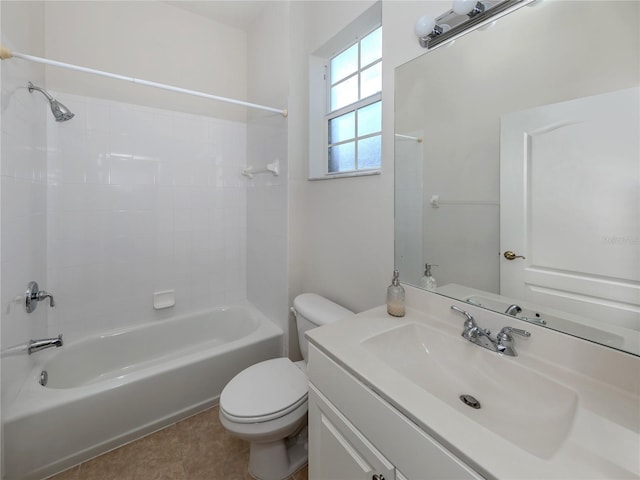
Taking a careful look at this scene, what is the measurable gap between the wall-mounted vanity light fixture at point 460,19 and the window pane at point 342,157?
70cm

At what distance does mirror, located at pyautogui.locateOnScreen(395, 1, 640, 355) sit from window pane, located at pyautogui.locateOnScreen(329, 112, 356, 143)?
0.54 m

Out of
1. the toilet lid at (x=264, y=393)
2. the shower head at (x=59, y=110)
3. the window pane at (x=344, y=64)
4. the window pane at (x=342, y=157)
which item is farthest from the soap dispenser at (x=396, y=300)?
the shower head at (x=59, y=110)

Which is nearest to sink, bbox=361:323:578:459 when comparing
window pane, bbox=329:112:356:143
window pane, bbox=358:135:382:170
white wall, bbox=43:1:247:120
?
window pane, bbox=358:135:382:170

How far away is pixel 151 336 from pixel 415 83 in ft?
7.66

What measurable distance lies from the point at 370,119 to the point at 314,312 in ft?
3.78

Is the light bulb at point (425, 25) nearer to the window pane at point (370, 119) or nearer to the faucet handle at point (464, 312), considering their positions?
the window pane at point (370, 119)

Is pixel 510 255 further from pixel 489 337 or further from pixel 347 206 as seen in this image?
pixel 347 206

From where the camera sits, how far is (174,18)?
2072 mm

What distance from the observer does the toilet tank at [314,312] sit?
4.73 ft

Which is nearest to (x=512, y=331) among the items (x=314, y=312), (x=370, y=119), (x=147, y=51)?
(x=314, y=312)

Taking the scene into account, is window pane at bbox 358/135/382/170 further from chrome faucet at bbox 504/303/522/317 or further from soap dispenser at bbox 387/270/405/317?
chrome faucet at bbox 504/303/522/317

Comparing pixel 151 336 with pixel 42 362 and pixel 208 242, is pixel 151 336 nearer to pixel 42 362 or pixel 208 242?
pixel 42 362

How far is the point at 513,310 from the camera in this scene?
894 mm

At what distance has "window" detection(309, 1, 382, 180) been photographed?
5.03 feet
